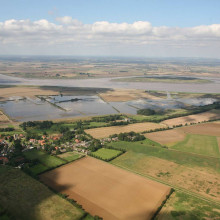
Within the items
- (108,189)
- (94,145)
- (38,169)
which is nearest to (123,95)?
(94,145)

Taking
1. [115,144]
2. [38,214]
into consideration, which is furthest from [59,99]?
[38,214]

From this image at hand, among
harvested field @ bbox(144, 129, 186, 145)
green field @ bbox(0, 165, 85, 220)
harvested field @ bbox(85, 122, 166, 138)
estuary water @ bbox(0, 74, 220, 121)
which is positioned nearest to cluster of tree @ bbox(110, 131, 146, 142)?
harvested field @ bbox(144, 129, 186, 145)

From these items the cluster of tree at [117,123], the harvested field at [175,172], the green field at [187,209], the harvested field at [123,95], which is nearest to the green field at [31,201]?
the green field at [187,209]

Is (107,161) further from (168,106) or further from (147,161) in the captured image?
(168,106)

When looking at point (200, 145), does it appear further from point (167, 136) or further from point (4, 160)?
point (4, 160)

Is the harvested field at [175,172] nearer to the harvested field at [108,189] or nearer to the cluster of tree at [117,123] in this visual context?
the harvested field at [108,189]
